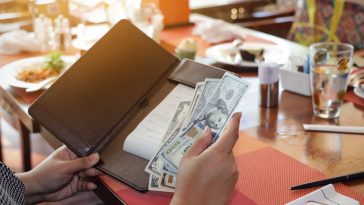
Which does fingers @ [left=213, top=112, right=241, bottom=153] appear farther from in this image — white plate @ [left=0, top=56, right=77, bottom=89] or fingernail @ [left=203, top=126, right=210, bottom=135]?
white plate @ [left=0, top=56, right=77, bottom=89]

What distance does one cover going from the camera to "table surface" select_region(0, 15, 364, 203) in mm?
1157

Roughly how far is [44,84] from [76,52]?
486 mm

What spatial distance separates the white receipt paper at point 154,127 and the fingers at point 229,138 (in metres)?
0.24

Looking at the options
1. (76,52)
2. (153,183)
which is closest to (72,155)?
(153,183)

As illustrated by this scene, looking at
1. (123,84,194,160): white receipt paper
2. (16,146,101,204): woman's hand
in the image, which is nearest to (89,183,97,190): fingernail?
(16,146,101,204): woman's hand

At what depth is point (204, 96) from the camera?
1.04m

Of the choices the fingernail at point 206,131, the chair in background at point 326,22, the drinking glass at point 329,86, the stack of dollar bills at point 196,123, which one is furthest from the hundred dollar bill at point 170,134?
the chair in background at point 326,22

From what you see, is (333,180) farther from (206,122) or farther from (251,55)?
(251,55)

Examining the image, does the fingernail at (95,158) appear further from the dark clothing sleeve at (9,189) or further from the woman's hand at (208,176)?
the woman's hand at (208,176)

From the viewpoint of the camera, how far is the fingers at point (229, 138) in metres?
0.90

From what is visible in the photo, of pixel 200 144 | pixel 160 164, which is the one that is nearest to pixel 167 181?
pixel 160 164

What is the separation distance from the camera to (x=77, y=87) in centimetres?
120

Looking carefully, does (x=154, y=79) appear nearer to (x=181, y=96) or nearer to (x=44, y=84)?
(x=181, y=96)

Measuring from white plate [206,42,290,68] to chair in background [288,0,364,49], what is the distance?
30.3 inches
